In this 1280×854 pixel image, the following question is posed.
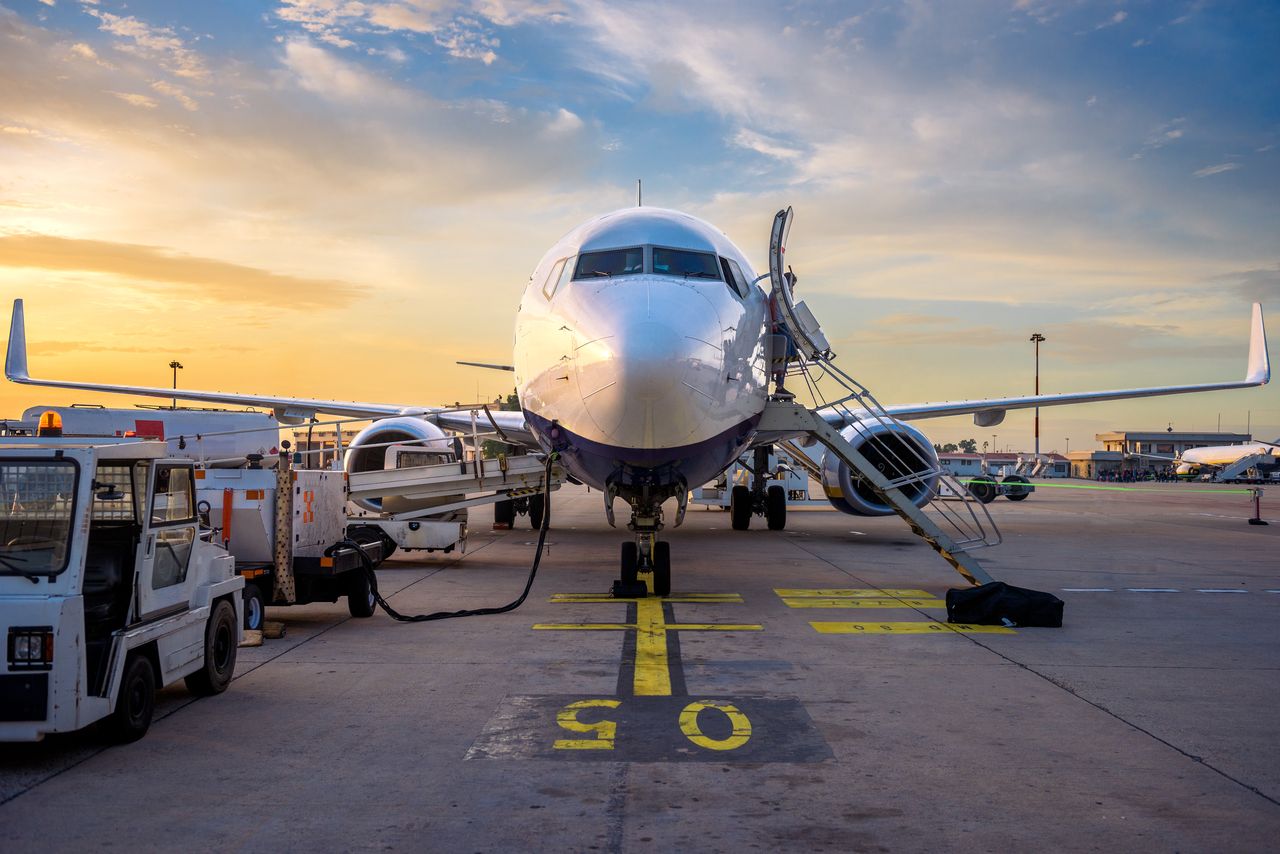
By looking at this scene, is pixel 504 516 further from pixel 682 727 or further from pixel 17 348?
pixel 682 727

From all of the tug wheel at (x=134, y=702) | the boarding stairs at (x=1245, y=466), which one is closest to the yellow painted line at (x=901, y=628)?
the tug wheel at (x=134, y=702)

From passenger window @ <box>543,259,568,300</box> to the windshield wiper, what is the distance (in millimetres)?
6925

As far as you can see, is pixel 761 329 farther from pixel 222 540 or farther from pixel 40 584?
pixel 40 584

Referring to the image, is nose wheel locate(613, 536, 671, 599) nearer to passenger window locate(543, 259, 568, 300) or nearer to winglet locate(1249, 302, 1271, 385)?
passenger window locate(543, 259, 568, 300)

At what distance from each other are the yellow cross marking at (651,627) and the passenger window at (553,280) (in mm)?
3501

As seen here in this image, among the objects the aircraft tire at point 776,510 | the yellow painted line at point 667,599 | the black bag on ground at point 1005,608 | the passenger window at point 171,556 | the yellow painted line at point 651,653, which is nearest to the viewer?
the passenger window at point 171,556

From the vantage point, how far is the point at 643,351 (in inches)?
382

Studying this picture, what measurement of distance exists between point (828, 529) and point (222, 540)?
16884 millimetres

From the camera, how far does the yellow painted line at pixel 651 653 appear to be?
7.51 metres

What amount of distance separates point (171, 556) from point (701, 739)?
345cm

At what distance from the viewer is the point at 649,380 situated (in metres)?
9.73

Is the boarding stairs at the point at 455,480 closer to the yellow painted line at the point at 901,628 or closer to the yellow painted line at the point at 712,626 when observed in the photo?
the yellow painted line at the point at 712,626

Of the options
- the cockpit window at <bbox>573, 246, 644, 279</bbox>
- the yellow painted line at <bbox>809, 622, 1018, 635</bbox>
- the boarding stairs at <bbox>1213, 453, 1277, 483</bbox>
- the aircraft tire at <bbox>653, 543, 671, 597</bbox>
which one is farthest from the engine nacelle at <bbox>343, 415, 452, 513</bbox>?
the boarding stairs at <bbox>1213, 453, 1277, 483</bbox>

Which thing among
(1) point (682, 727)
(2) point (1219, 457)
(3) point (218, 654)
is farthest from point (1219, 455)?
(3) point (218, 654)
